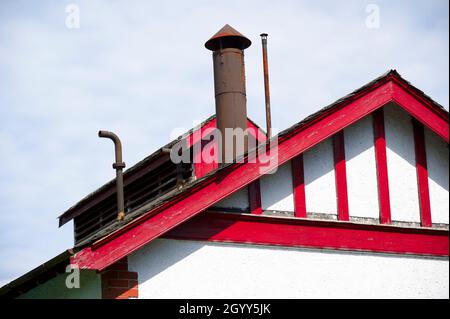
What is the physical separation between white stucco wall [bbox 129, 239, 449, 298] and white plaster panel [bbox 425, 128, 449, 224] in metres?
0.67

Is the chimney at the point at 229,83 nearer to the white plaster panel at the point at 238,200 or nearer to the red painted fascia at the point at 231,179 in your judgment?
the white plaster panel at the point at 238,200

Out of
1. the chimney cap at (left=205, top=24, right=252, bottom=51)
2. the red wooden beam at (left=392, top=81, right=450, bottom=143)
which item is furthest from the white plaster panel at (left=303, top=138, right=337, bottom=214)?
the chimney cap at (left=205, top=24, right=252, bottom=51)

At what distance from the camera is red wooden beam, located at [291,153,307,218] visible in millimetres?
9836

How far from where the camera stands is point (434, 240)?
1047 centimetres

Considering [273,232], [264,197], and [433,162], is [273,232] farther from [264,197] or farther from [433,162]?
[433,162]

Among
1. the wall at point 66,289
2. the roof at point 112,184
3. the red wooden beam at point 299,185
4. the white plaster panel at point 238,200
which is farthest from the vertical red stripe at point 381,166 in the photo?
the wall at point 66,289

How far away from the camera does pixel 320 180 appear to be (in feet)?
33.0

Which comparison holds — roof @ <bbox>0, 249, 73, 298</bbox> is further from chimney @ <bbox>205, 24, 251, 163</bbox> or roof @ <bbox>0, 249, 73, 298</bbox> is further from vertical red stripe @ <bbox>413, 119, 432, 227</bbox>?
vertical red stripe @ <bbox>413, 119, 432, 227</bbox>

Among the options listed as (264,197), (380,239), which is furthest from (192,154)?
(380,239)

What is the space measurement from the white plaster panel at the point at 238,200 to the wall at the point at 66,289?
1781 millimetres
